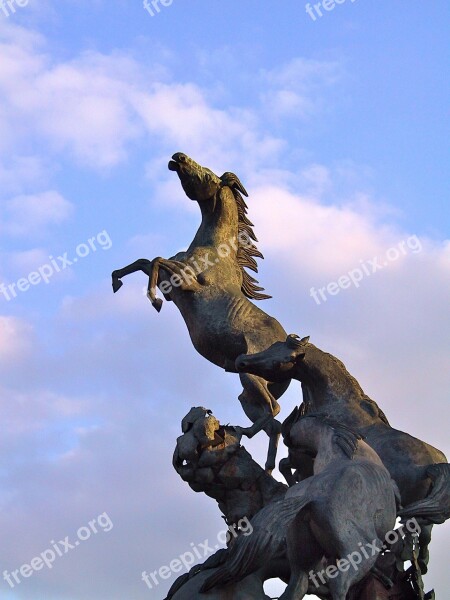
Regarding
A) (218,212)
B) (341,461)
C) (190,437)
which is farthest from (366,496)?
(218,212)

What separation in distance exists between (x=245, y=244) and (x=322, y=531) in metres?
4.32

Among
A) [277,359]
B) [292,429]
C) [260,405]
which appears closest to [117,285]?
[260,405]

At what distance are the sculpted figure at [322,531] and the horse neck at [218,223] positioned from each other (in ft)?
12.5

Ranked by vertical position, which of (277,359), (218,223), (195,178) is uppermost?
(195,178)

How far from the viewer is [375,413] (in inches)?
321

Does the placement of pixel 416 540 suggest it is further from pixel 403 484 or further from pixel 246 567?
pixel 246 567

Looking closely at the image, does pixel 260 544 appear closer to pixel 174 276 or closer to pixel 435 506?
pixel 435 506

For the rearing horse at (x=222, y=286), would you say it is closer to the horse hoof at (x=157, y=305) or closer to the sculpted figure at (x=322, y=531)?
the horse hoof at (x=157, y=305)

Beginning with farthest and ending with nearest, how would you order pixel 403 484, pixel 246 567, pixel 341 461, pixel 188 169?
pixel 188 169, pixel 403 484, pixel 341 461, pixel 246 567

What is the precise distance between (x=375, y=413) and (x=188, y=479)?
1.62m

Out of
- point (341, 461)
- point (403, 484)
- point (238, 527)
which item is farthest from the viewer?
point (403, 484)

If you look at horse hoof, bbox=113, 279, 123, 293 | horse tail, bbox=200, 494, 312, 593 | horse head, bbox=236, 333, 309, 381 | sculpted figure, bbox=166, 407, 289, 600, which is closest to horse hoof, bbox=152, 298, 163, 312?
horse hoof, bbox=113, 279, 123, 293

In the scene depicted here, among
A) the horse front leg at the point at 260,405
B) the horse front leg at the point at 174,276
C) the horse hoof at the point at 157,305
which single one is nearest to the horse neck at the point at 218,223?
the horse front leg at the point at 174,276

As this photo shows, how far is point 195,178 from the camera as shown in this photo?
9.97 meters
